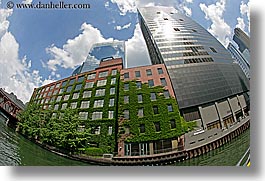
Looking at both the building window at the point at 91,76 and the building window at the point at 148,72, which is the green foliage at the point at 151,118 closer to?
the building window at the point at 148,72

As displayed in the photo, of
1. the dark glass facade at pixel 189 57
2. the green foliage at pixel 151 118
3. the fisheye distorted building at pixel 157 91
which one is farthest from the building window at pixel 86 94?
the dark glass facade at pixel 189 57

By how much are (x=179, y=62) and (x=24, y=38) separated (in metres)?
1.51

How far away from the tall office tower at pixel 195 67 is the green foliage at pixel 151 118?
8 centimetres

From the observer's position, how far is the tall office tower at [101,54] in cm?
321

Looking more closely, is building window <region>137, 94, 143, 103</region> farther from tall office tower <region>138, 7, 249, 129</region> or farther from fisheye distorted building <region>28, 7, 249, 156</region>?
tall office tower <region>138, 7, 249, 129</region>

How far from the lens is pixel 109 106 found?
3.15 m

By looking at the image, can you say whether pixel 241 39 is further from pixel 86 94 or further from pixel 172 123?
pixel 86 94

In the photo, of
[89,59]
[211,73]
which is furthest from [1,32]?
[211,73]

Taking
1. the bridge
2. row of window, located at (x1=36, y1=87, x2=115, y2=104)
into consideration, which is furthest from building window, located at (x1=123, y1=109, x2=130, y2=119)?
the bridge

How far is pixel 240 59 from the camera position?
10.6 ft

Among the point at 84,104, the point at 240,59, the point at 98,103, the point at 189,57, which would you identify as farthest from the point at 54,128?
the point at 240,59

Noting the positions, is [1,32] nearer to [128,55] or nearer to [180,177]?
[128,55]

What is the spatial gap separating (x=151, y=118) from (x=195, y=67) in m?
0.64

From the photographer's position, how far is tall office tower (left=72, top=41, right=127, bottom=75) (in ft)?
10.5
